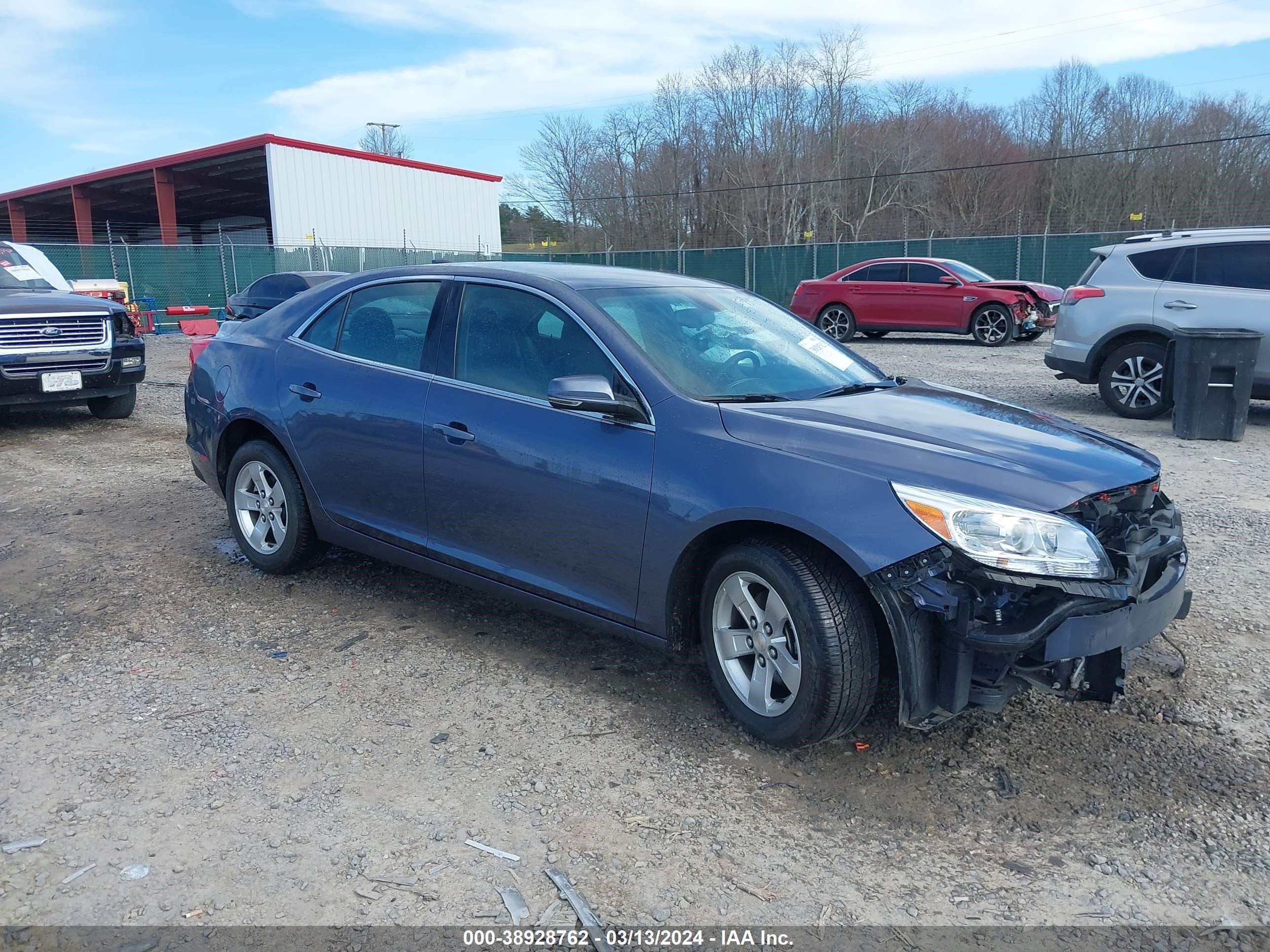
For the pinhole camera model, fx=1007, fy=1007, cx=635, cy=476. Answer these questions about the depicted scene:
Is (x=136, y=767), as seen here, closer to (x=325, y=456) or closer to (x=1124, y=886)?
(x=325, y=456)

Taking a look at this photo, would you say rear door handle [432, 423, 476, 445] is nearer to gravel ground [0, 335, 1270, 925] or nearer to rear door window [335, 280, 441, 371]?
rear door window [335, 280, 441, 371]

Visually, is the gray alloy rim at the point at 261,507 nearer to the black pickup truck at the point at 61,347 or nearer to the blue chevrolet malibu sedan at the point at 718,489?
the blue chevrolet malibu sedan at the point at 718,489

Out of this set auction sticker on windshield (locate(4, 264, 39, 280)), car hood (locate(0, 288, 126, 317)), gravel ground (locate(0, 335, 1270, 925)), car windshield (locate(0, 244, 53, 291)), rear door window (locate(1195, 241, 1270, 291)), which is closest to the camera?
gravel ground (locate(0, 335, 1270, 925))

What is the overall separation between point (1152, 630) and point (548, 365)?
238 centimetres

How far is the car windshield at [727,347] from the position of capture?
3.90 metres

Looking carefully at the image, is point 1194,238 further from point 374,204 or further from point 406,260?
point 374,204

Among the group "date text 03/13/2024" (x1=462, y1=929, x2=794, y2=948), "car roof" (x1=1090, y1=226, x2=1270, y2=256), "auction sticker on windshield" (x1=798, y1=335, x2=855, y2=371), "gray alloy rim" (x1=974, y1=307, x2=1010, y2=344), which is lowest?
"date text 03/13/2024" (x1=462, y1=929, x2=794, y2=948)

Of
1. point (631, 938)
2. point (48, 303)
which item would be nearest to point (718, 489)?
point (631, 938)

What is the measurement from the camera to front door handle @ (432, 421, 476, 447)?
4.16m

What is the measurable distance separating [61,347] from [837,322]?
14.6m

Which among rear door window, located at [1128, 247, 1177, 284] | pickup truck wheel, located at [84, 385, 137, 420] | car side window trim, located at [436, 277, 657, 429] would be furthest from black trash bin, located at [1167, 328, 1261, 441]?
pickup truck wheel, located at [84, 385, 137, 420]

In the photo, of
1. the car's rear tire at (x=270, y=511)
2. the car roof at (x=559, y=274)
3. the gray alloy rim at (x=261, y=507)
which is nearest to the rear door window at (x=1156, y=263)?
the car roof at (x=559, y=274)

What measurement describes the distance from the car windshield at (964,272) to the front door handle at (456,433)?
16.7m

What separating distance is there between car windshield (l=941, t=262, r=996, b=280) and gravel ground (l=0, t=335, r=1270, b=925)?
49.1ft
